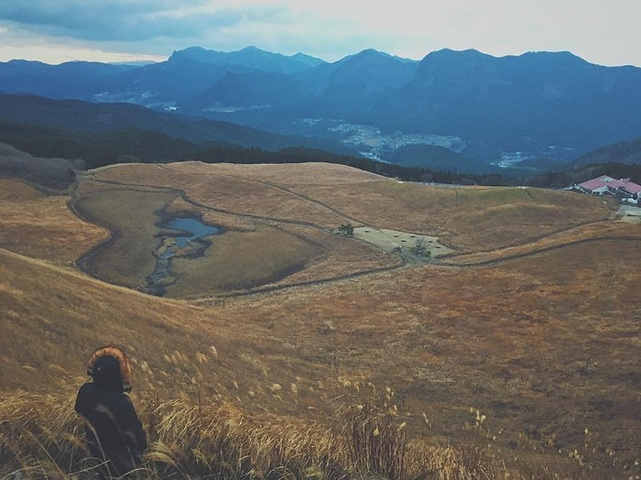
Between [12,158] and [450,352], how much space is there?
11776cm

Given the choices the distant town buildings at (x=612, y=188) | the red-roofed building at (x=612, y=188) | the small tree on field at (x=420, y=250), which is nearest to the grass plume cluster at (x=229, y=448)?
the small tree on field at (x=420, y=250)

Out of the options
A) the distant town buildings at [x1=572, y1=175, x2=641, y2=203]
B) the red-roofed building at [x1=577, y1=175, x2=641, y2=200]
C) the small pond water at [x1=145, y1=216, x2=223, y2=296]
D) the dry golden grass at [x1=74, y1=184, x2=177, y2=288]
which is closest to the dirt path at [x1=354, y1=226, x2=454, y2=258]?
the small pond water at [x1=145, y1=216, x2=223, y2=296]

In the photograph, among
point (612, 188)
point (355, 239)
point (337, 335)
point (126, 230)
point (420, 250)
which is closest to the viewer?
point (337, 335)

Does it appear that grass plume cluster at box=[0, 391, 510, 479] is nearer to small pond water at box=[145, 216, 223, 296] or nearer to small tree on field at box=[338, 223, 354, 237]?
small pond water at box=[145, 216, 223, 296]

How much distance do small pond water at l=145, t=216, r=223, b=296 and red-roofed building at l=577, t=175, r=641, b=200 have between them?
4530 inches

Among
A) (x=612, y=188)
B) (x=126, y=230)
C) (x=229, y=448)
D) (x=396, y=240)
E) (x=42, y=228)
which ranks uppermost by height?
(x=229, y=448)

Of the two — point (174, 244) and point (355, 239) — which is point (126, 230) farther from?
point (355, 239)

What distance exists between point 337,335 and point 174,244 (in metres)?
44.2

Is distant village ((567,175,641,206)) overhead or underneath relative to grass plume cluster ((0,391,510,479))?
underneath

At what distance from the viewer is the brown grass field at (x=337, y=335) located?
32.2 feet

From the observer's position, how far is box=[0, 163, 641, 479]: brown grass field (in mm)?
9828

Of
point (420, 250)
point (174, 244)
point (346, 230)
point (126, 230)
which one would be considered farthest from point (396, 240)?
point (126, 230)

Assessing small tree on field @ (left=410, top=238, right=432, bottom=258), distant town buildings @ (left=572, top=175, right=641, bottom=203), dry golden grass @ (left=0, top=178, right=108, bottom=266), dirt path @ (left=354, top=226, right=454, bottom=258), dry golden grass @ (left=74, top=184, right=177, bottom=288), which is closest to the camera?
dry golden grass @ (left=74, top=184, right=177, bottom=288)

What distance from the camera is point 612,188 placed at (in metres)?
149
